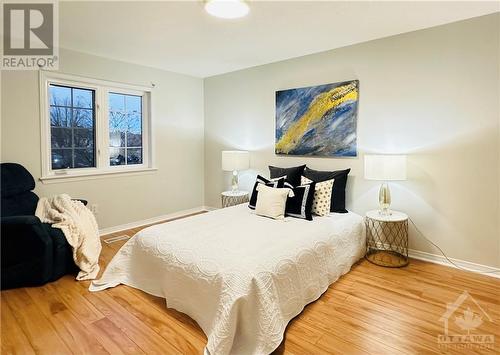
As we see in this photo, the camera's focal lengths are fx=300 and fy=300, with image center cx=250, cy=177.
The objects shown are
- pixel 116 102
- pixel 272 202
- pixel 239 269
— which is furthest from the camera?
pixel 116 102

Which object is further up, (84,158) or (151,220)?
(84,158)

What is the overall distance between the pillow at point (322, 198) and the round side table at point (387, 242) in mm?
422

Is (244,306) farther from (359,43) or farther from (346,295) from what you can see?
(359,43)

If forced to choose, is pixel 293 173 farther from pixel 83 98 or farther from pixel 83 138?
pixel 83 98

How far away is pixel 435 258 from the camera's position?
3.11 m

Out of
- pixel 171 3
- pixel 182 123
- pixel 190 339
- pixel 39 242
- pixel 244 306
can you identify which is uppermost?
pixel 171 3

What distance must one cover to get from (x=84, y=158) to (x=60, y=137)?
0.38 meters

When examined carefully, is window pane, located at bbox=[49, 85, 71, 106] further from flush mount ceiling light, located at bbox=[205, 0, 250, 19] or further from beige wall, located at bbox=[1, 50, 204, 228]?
flush mount ceiling light, located at bbox=[205, 0, 250, 19]

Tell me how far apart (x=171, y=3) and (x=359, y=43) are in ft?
6.88

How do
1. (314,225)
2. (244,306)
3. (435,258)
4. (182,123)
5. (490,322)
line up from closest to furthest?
(244,306), (490,322), (314,225), (435,258), (182,123)

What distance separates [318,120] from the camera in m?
3.76

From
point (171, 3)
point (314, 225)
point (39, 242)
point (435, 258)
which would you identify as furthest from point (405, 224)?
point (39, 242)

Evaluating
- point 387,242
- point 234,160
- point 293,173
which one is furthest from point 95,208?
point 387,242

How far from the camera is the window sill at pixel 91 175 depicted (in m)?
3.58
